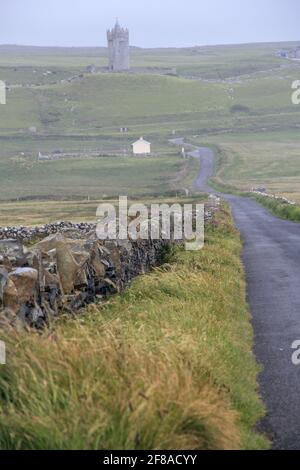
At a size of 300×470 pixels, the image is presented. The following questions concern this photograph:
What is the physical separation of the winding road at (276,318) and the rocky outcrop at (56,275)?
2.39 meters

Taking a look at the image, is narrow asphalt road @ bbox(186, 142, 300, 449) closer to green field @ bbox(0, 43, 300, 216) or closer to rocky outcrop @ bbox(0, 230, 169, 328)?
rocky outcrop @ bbox(0, 230, 169, 328)

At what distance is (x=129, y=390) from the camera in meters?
7.12

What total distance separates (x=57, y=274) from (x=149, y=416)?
19.0 feet

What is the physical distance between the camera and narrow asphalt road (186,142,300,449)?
29.7 feet

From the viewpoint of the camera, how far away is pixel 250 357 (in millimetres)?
11469

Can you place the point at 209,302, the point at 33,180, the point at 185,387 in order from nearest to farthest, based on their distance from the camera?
the point at 185,387
the point at 209,302
the point at 33,180

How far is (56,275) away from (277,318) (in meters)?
4.27

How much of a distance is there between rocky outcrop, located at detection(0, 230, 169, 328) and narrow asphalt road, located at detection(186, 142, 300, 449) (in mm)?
2394

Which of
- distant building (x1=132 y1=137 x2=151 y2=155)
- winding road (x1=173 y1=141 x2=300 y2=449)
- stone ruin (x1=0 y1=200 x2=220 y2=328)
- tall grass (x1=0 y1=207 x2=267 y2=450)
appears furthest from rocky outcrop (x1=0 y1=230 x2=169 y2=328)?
distant building (x1=132 y1=137 x2=151 y2=155)

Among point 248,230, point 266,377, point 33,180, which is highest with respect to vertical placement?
point 266,377

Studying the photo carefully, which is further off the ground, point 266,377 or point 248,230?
point 266,377

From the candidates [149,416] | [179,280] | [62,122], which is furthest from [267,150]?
[149,416]

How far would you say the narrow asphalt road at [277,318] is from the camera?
904 cm
